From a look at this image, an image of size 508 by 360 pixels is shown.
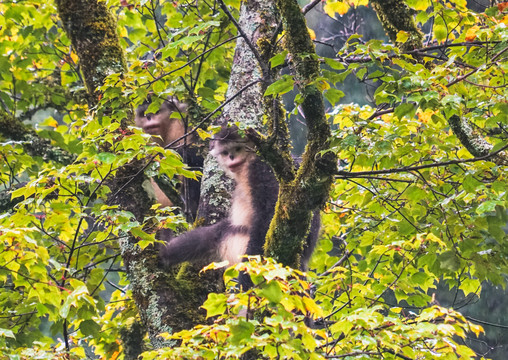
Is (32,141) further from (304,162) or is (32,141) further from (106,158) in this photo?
(304,162)

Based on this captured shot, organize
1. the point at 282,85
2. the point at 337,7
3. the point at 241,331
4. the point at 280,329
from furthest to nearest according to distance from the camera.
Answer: the point at 337,7, the point at 282,85, the point at 280,329, the point at 241,331

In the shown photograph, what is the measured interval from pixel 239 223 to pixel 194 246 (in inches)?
15.3

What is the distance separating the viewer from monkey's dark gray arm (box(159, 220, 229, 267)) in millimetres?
2955

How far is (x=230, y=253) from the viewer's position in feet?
11.8

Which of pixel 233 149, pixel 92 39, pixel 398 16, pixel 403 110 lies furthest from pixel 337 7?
pixel 403 110

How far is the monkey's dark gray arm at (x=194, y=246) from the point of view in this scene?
9.70 ft

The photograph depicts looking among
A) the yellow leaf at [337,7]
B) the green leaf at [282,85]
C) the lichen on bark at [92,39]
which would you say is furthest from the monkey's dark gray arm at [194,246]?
the yellow leaf at [337,7]

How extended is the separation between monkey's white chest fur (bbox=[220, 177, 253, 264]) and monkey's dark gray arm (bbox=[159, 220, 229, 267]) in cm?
8

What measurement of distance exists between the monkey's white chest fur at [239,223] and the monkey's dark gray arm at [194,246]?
8 cm

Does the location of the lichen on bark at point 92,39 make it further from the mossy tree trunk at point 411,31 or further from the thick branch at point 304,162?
the mossy tree trunk at point 411,31

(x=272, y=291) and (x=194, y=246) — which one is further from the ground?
(x=194, y=246)

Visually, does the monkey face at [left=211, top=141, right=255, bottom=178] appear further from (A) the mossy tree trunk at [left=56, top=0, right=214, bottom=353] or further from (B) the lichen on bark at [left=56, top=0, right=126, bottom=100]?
(B) the lichen on bark at [left=56, top=0, right=126, bottom=100]

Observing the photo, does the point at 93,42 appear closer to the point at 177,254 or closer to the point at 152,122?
the point at 177,254

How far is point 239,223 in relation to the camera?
139 inches
